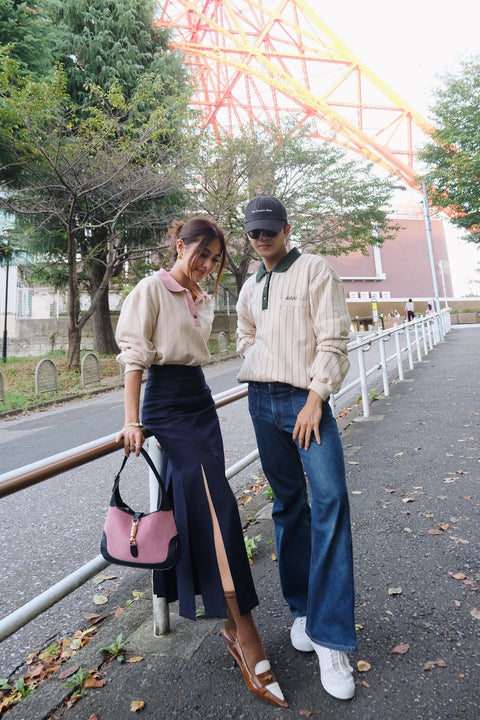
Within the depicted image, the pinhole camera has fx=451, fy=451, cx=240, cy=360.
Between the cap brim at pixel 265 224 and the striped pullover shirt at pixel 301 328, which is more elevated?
the cap brim at pixel 265 224

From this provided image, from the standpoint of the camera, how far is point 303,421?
5.47ft

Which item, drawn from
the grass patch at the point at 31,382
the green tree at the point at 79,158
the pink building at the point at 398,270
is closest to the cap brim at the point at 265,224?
the grass patch at the point at 31,382

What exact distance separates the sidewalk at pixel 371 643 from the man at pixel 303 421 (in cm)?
15

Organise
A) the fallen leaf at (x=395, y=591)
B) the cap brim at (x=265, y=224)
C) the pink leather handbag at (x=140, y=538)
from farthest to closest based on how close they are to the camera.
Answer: the fallen leaf at (x=395, y=591) → the cap brim at (x=265, y=224) → the pink leather handbag at (x=140, y=538)

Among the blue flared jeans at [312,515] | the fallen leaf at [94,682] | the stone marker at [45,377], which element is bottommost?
the fallen leaf at [94,682]

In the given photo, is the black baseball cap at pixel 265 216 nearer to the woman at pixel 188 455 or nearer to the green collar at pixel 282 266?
the green collar at pixel 282 266

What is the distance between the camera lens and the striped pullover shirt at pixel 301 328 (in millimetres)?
1665

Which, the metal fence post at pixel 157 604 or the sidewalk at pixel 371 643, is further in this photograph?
the metal fence post at pixel 157 604

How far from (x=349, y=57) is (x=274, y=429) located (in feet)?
128

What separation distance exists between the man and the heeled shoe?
18cm

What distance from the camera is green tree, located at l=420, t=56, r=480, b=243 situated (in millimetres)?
13641

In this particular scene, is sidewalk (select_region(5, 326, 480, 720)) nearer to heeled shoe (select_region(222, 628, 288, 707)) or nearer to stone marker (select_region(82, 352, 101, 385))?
heeled shoe (select_region(222, 628, 288, 707))

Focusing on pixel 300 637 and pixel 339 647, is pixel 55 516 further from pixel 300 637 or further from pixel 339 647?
pixel 339 647

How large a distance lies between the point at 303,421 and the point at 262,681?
3.13 ft
